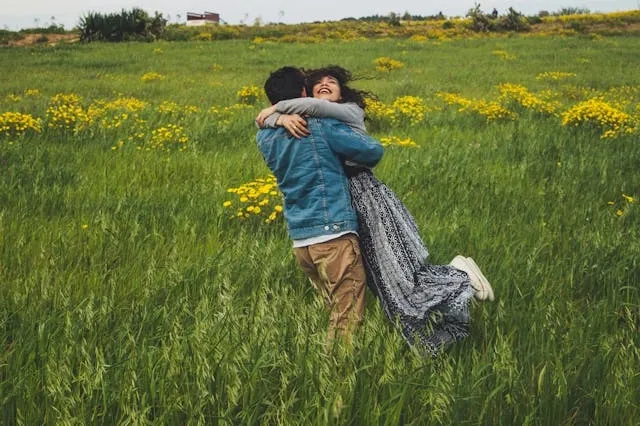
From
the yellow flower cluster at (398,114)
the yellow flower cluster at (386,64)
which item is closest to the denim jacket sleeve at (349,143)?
the yellow flower cluster at (398,114)

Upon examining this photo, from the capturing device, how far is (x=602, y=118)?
748 cm

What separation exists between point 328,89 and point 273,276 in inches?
44.3

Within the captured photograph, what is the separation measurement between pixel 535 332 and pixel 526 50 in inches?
970

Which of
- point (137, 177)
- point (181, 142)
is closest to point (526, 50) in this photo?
point (181, 142)

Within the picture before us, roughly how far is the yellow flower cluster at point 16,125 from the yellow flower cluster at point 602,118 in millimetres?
7111

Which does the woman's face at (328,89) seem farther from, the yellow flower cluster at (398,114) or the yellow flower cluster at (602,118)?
the yellow flower cluster at (398,114)

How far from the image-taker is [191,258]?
3.47 meters

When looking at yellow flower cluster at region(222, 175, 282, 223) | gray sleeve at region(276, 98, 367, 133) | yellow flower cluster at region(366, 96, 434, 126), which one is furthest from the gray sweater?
yellow flower cluster at region(366, 96, 434, 126)

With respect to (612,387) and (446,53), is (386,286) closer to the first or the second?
(612,387)

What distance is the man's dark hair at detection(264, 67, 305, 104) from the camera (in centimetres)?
264

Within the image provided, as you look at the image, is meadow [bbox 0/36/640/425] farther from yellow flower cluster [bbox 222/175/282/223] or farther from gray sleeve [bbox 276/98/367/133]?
gray sleeve [bbox 276/98/367/133]

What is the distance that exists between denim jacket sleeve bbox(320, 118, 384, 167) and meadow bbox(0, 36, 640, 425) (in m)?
0.69

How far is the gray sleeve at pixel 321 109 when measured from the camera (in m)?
2.45

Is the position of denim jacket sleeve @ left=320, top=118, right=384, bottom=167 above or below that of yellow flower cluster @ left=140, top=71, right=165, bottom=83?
above
